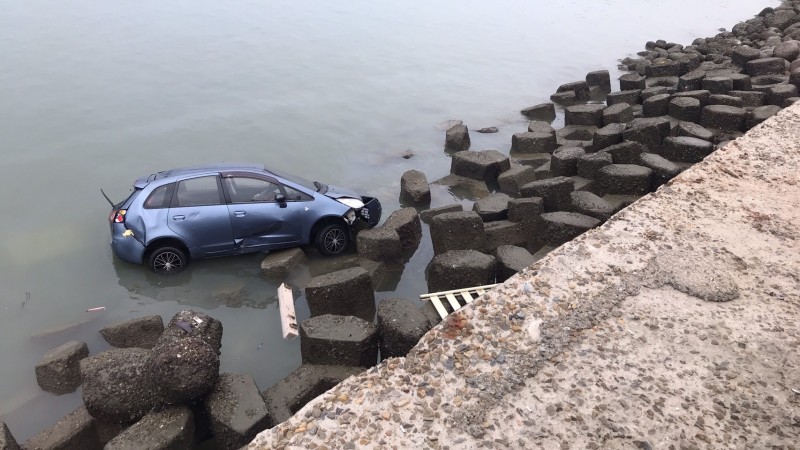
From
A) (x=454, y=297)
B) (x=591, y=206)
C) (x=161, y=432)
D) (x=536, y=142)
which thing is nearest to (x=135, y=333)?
(x=161, y=432)

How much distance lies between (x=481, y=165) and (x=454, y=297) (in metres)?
5.46

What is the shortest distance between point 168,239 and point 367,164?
18.9 feet

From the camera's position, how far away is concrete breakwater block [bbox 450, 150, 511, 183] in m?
12.0

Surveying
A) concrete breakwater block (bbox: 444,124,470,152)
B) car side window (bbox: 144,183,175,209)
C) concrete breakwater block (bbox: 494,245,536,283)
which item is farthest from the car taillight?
concrete breakwater block (bbox: 444,124,470,152)

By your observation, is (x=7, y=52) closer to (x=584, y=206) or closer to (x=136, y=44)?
(x=136, y=44)

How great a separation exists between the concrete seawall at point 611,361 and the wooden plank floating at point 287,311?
2.72m

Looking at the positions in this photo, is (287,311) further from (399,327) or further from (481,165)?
(481,165)

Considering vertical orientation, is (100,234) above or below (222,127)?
below

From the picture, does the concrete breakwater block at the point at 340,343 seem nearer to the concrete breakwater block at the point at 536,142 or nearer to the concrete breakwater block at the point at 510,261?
the concrete breakwater block at the point at 510,261

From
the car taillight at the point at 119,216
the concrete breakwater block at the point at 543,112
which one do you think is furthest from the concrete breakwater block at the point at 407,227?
the concrete breakwater block at the point at 543,112

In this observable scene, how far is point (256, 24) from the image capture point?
82.1 feet

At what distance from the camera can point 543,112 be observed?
1652cm

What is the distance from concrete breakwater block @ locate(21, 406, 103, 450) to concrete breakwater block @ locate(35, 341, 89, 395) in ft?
3.24

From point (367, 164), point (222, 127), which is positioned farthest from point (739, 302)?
point (222, 127)
